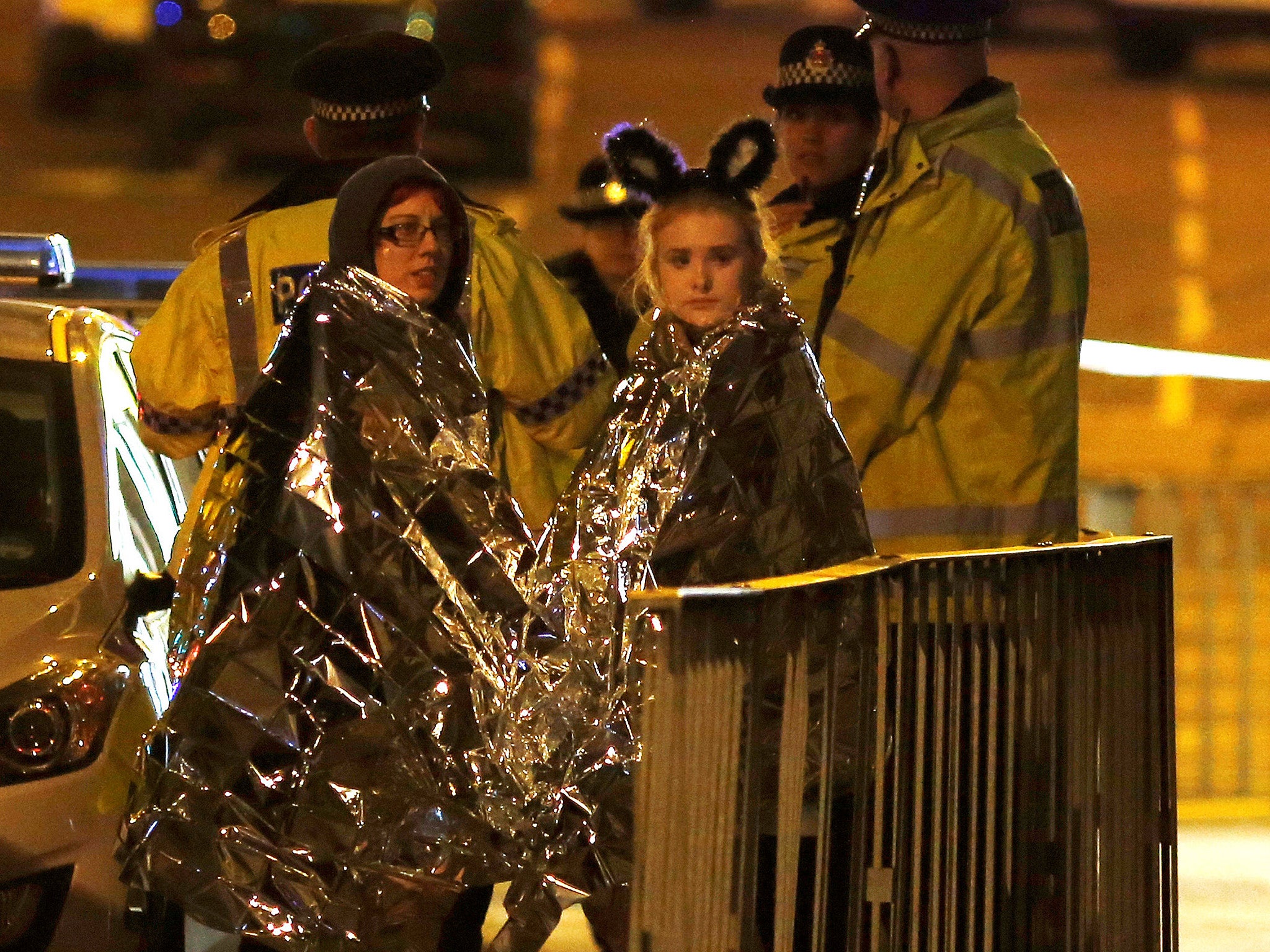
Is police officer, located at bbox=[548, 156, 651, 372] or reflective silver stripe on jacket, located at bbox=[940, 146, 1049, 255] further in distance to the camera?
police officer, located at bbox=[548, 156, 651, 372]

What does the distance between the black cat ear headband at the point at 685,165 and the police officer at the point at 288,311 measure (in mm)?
319

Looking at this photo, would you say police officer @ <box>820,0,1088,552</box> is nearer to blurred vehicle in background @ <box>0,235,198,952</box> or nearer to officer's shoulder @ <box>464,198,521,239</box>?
officer's shoulder @ <box>464,198,521,239</box>

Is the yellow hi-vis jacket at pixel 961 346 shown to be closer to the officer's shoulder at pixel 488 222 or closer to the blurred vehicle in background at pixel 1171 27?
the officer's shoulder at pixel 488 222

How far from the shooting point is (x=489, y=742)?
12.1 feet

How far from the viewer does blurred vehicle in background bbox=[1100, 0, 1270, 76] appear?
83.5 feet

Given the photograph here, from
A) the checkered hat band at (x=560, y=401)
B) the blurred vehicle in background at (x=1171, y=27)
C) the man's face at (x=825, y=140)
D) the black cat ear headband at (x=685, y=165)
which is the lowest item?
the checkered hat band at (x=560, y=401)

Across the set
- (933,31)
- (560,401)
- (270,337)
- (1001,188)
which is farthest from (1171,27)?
(270,337)

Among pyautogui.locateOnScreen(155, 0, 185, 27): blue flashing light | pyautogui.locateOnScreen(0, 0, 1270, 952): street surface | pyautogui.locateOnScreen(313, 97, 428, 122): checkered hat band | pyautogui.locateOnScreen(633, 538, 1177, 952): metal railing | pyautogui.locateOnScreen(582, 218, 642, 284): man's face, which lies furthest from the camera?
pyautogui.locateOnScreen(155, 0, 185, 27): blue flashing light

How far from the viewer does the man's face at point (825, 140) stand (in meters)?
4.82

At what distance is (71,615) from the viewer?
425 cm

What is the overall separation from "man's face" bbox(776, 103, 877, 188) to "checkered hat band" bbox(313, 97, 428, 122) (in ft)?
2.73

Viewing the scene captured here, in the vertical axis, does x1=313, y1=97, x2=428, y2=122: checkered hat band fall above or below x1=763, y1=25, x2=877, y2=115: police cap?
below

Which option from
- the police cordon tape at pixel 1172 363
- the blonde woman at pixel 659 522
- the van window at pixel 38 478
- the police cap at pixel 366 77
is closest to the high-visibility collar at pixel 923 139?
the blonde woman at pixel 659 522

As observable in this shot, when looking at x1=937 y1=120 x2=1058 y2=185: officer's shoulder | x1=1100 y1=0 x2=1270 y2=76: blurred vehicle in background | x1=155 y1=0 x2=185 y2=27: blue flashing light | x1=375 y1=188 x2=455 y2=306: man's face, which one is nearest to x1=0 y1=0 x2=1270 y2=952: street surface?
x1=1100 y1=0 x2=1270 y2=76: blurred vehicle in background
